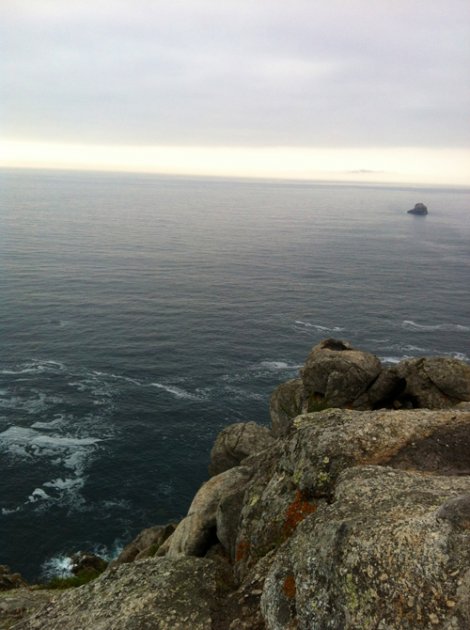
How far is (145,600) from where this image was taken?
1777 centimetres

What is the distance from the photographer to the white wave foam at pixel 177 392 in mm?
79812

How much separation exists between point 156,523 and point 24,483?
18.3 meters

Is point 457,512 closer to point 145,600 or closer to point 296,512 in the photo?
point 296,512

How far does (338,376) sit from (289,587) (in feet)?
109

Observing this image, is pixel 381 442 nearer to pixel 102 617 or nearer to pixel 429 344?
pixel 102 617

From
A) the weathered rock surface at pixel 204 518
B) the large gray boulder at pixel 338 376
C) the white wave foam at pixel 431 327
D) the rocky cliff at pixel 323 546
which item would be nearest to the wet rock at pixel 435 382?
the large gray boulder at pixel 338 376

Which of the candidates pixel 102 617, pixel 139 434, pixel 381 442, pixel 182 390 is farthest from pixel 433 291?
pixel 102 617

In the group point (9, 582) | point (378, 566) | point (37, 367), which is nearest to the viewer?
point (378, 566)

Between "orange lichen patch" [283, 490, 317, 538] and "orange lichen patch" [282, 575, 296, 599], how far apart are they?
11.3ft

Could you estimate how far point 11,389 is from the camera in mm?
78250

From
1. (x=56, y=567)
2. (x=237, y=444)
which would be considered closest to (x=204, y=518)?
(x=237, y=444)

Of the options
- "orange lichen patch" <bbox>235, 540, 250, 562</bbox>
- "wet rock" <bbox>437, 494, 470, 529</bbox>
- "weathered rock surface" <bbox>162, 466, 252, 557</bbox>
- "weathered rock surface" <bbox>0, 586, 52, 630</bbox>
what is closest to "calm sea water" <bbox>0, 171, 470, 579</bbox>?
"weathered rock surface" <bbox>0, 586, 52, 630</bbox>

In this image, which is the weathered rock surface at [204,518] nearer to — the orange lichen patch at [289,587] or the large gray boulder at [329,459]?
the large gray boulder at [329,459]

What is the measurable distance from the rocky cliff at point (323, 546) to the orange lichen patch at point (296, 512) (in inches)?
2.1
